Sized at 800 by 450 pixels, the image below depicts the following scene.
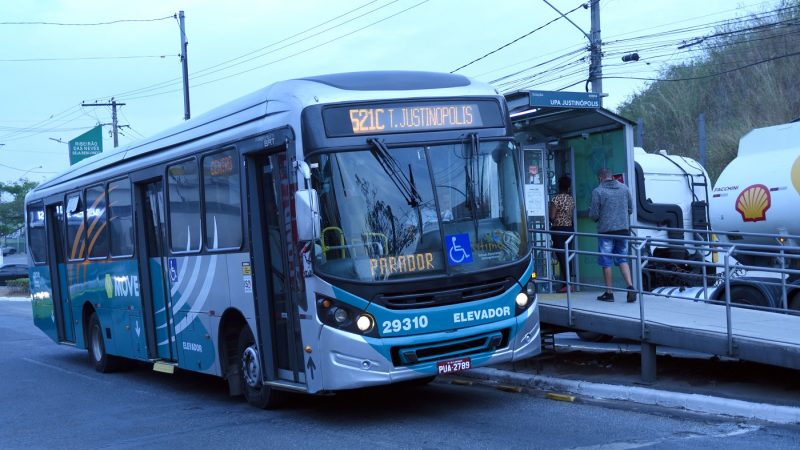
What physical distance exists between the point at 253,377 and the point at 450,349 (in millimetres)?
2602

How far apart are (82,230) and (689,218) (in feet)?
40.4

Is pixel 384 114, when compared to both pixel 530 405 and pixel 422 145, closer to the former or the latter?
pixel 422 145

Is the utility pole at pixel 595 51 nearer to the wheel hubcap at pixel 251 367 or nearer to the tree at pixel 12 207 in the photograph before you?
the wheel hubcap at pixel 251 367

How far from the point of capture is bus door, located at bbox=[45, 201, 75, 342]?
15992 mm

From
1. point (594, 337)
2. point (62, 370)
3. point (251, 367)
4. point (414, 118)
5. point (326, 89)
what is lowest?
point (594, 337)

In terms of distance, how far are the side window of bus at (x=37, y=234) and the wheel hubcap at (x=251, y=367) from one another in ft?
26.7

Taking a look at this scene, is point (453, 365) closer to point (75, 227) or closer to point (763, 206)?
point (763, 206)

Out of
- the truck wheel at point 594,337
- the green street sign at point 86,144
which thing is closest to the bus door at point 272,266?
the truck wheel at point 594,337

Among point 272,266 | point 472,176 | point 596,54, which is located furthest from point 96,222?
point 596,54

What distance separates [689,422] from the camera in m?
8.31

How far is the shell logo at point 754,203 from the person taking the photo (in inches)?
576

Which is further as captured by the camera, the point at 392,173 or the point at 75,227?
the point at 75,227

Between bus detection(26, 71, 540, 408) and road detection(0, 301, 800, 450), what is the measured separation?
522mm

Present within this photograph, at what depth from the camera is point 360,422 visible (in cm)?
912
